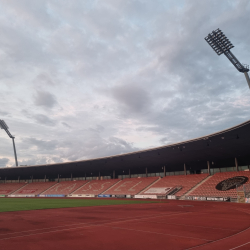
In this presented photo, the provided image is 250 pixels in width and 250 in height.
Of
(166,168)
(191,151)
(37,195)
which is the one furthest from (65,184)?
(191,151)

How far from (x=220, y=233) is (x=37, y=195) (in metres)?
70.3

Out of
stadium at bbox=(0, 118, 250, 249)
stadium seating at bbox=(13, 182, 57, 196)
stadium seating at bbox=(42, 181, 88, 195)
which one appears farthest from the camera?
stadium seating at bbox=(13, 182, 57, 196)

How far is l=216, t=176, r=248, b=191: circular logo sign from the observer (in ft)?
135

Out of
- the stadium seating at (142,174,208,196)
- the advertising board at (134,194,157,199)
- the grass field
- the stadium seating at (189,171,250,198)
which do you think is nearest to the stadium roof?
the stadium seating at (142,174,208,196)

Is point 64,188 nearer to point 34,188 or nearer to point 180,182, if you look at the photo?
point 34,188

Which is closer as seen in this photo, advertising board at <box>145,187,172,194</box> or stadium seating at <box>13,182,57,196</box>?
advertising board at <box>145,187,172,194</box>

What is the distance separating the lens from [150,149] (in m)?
47.6

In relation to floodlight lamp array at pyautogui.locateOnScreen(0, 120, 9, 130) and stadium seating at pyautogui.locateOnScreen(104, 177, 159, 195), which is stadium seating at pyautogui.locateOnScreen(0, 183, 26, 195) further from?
stadium seating at pyautogui.locateOnScreen(104, 177, 159, 195)

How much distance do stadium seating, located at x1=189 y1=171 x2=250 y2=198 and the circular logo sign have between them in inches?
40.5

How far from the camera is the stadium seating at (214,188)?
39.8m

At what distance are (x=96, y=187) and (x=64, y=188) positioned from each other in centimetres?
1377

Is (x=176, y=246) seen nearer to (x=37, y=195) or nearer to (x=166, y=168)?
(x=166, y=168)

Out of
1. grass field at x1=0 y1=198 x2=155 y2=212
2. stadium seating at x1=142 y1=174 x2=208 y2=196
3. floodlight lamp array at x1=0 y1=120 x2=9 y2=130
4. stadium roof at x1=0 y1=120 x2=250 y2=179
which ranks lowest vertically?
grass field at x1=0 y1=198 x2=155 y2=212

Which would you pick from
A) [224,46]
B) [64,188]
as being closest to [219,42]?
[224,46]
